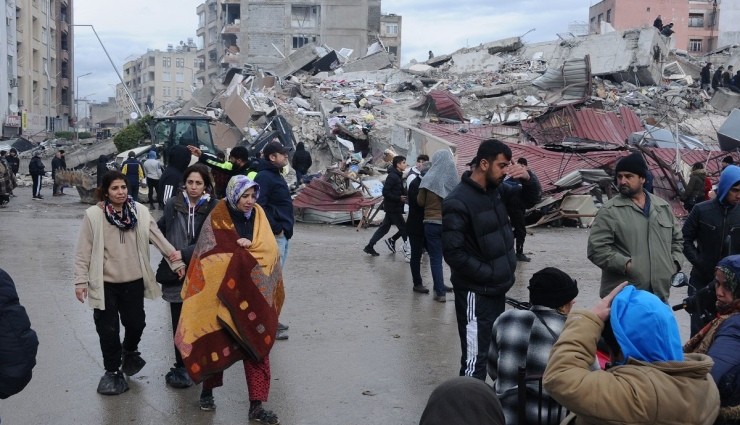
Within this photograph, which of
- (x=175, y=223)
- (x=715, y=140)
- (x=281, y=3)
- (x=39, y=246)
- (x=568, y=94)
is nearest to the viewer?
(x=175, y=223)

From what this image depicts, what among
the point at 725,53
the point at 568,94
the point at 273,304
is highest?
the point at 725,53

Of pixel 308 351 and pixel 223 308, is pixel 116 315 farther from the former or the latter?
pixel 308 351

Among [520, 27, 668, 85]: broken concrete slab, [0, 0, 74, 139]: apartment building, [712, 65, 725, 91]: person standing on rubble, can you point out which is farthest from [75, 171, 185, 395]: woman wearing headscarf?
[0, 0, 74, 139]: apartment building

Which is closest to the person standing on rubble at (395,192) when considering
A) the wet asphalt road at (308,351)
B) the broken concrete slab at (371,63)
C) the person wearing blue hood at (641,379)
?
the wet asphalt road at (308,351)

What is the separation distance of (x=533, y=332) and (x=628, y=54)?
33306mm

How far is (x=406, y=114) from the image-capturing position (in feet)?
98.8

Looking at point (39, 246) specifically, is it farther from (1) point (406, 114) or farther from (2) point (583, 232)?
(1) point (406, 114)

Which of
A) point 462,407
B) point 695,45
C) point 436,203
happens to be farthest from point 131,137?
point 695,45

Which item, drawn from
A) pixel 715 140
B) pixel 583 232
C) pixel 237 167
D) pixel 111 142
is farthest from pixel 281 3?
pixel 237 167

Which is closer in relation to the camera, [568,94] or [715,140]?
[715,140]

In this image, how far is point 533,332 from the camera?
3826 millimetres

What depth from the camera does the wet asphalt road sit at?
5688mm

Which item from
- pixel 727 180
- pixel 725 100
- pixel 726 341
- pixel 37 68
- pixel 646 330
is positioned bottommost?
pixel 726 341

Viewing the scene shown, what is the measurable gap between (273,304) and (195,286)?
556 millimetres
